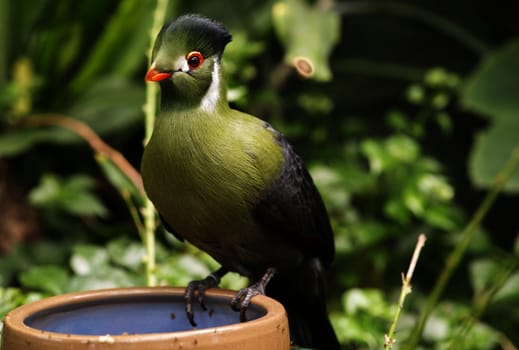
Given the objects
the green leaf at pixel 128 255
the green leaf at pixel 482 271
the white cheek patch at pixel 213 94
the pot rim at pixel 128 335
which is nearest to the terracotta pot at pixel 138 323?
the pot rim at pixel 128 335

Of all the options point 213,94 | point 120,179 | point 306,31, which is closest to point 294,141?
point 306,31

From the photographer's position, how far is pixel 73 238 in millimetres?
3297

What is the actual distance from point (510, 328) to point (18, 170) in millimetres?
2078

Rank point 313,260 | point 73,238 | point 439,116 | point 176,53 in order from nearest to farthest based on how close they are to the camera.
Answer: point 176,53, point 313,260, point 73,238, point 439,116

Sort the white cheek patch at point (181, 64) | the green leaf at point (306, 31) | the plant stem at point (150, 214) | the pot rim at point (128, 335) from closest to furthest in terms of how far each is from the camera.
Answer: the pot rim at point (128, 335)
the white cheek patch at point (181, 64)
the plant stem at point (150, 214)
the green leaf at point (306, 31)

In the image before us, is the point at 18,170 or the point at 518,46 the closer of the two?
the point at 18,170

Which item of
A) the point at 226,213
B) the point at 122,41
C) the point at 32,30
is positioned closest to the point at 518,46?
the point at 122,41

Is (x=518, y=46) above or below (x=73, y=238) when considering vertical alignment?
above

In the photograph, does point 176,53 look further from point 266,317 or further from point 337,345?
point 337,345

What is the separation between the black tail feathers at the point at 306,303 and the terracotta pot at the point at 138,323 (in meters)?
0.41

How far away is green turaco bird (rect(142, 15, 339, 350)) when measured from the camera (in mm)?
1646

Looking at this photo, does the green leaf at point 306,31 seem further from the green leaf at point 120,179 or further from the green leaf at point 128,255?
the green leaf at point 128,255

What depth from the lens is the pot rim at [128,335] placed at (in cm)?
124

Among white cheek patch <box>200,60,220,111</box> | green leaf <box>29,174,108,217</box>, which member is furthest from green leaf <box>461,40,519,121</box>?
white cheek patch <box>200,60,220,111</box>
